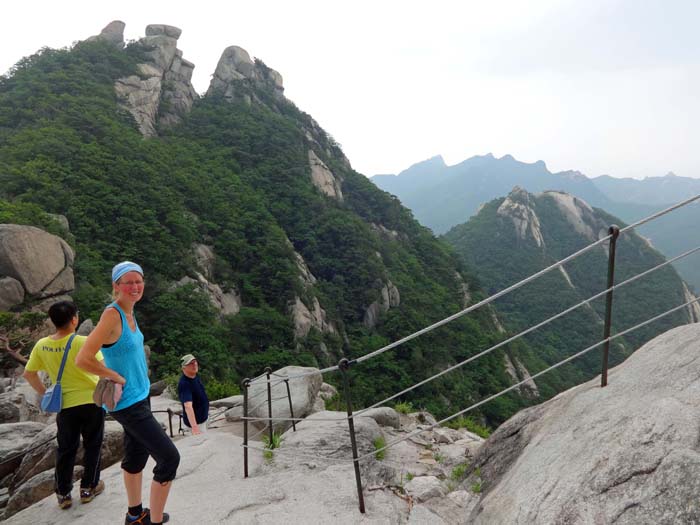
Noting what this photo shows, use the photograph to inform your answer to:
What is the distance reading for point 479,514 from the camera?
95.9 inches

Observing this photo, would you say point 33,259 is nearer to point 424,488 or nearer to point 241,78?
point 424,488

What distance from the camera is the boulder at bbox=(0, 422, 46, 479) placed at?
16.0 feet

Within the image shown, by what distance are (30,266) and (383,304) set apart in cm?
2540

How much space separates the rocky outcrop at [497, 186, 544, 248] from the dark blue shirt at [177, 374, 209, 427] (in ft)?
246

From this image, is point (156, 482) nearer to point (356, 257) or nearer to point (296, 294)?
point (296, 294)

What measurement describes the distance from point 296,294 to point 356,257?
31.0ft

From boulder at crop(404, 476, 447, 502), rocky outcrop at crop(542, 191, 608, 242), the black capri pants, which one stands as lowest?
rocky outcrop at crop(542, 191, 608, 242)

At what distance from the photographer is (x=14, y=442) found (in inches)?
201

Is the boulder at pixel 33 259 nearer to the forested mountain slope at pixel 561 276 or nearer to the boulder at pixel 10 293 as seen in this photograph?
the boulder at pixel 10 293

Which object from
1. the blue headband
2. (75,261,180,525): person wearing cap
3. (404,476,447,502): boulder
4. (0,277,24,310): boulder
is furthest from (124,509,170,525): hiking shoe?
(0,277,24,310): boulder

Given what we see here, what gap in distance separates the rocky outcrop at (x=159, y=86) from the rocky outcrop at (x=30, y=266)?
27086 millimetres

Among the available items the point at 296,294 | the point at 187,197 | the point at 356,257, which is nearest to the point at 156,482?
the point at 296,294

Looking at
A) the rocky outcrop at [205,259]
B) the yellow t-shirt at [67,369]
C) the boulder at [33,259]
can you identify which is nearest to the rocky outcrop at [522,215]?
the rocky outcrop at [205,259]

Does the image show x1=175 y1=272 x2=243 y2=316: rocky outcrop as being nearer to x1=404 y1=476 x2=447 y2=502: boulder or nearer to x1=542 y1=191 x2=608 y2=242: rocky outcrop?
x1=404 y1=476 x2=447 y2=502: boulder
